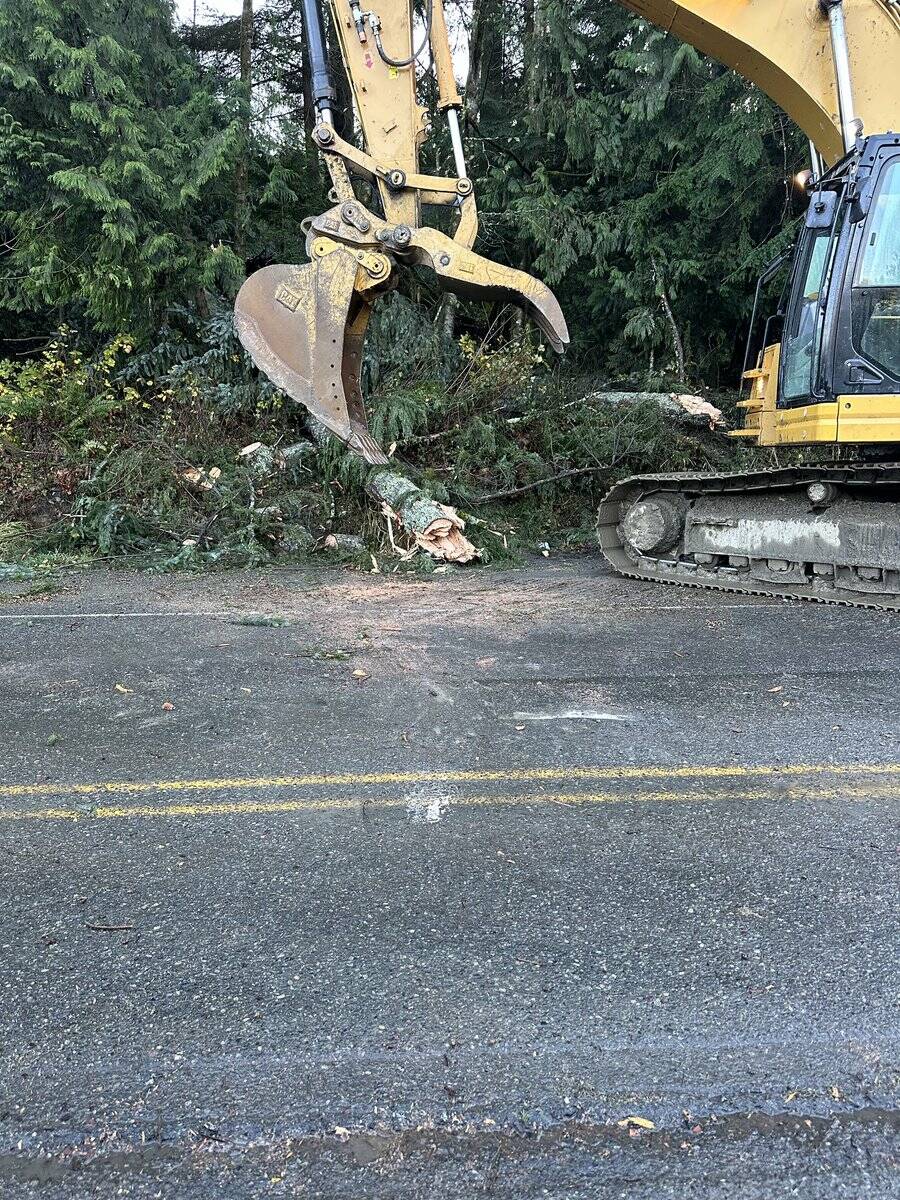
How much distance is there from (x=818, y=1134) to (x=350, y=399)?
5.96 m

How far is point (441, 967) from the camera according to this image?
2.43 meters

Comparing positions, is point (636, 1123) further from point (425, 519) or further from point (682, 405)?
point (682, 405)

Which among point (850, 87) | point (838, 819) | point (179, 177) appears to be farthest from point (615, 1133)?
point (179, 177)

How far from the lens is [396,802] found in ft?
11.3

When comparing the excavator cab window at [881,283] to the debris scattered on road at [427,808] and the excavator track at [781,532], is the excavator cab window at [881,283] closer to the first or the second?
the excavator track at [781,532]

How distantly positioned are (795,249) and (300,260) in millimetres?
9639

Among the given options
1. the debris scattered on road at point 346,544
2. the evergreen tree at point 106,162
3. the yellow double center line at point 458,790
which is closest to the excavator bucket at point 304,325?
the debris scattered on road at point 346,544

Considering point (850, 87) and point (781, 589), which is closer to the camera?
point (850, 87)

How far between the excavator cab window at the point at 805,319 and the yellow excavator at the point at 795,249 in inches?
0.6

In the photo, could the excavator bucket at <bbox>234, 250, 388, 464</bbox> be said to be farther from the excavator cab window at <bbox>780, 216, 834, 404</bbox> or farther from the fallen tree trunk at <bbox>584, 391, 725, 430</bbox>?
the fallen tree trunk at <bbox>584, 391, 725, 430</bbox>

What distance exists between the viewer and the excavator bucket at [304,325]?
6445 mm

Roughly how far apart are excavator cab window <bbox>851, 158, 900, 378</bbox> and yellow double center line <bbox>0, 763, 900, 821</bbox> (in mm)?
4044

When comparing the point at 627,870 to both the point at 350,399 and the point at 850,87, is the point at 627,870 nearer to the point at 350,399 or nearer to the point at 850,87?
the point at 350,399

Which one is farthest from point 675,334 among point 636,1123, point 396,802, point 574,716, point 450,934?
point 636,1123
